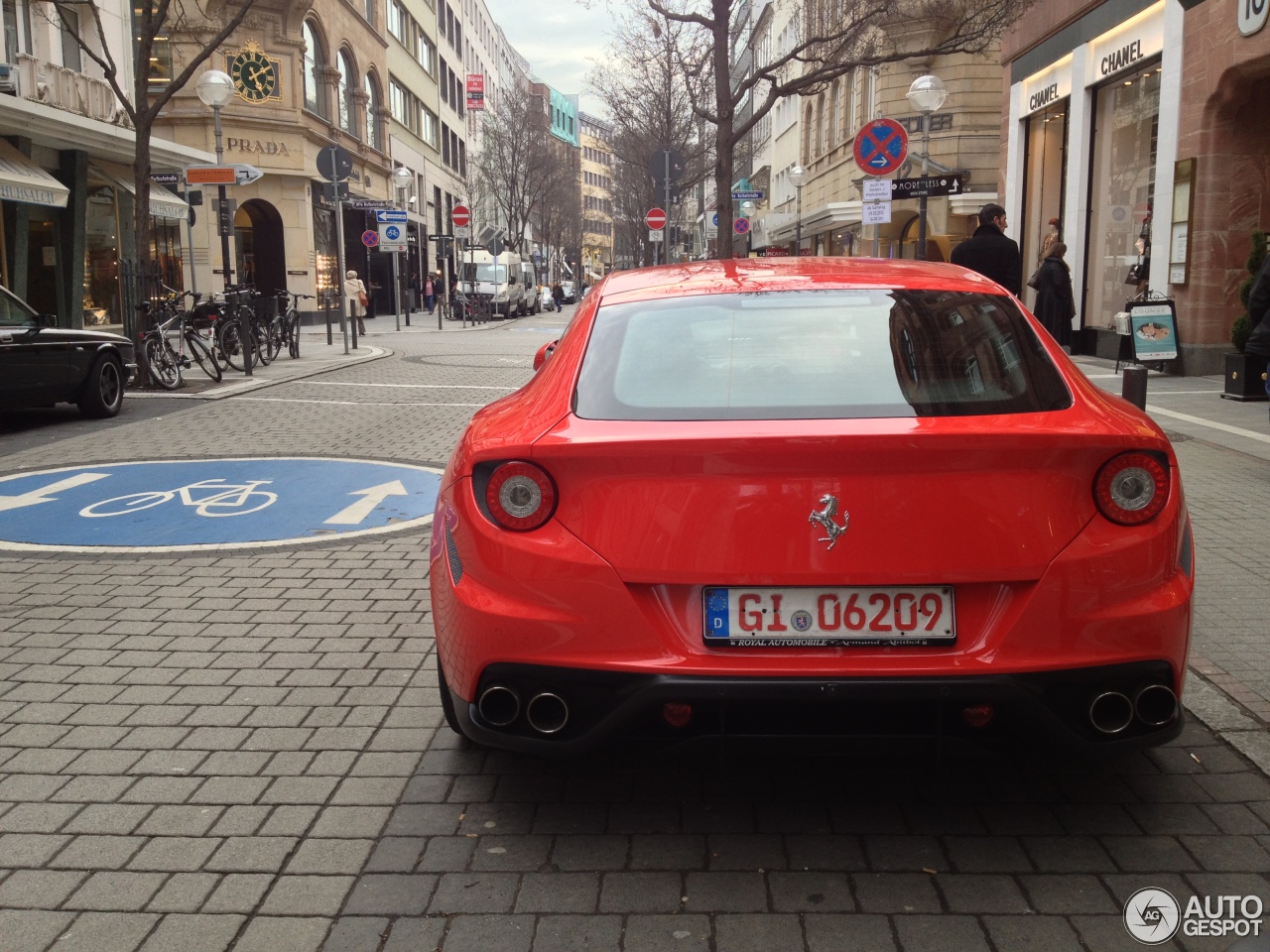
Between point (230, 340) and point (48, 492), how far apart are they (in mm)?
10549

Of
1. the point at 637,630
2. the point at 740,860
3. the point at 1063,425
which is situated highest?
the point at 1063,425

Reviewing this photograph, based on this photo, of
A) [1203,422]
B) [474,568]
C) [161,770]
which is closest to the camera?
[474,568]

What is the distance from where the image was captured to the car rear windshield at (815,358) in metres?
3.23

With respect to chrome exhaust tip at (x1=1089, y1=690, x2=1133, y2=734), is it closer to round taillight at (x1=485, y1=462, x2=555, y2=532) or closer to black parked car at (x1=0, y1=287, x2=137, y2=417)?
round taillight at (x1=485, y1=462, x2=555, y2=532)

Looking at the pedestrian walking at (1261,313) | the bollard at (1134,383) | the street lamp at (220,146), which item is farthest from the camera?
the street lamp at (220,146)

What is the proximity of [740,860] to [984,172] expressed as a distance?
3354 cm

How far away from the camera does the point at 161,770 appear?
3709mm

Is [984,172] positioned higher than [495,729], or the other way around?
[984,172]

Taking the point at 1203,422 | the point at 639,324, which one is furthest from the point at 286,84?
the point at 639,324

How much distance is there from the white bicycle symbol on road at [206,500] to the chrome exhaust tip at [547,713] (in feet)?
16.6

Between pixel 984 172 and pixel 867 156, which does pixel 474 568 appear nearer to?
pixel 867 156

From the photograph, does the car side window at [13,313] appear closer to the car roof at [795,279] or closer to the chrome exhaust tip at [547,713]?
the car roof at [795,279]

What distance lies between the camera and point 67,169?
2269cm

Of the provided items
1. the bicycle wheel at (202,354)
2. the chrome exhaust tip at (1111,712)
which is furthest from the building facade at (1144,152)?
the bicycle wheel at (202,354)
